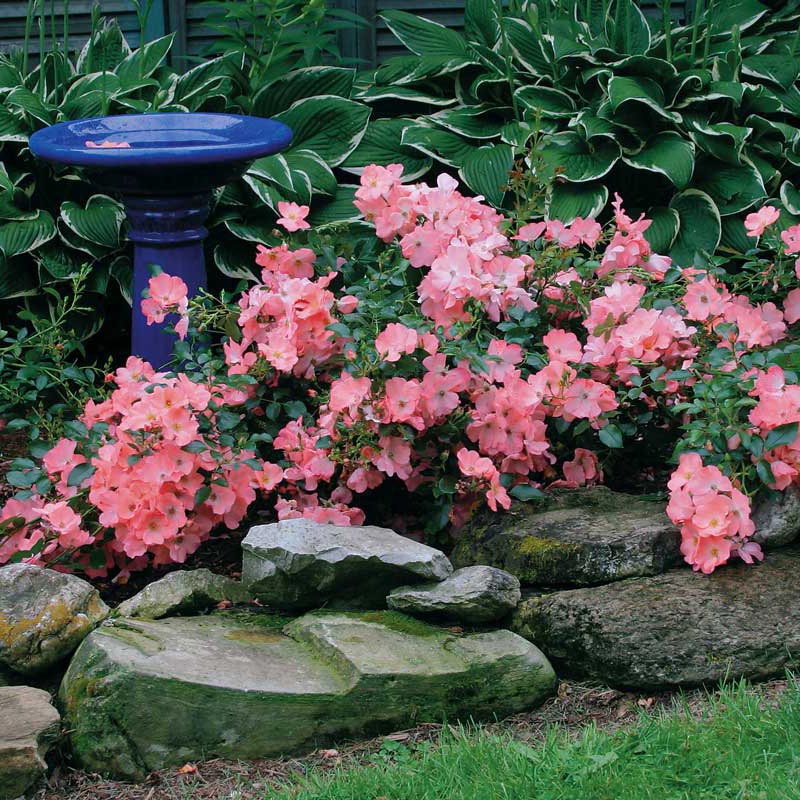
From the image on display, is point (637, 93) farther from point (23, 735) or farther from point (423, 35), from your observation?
point (23, 735)

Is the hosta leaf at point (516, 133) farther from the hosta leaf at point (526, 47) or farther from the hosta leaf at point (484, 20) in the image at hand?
the hosta leaf at point (484, 20)

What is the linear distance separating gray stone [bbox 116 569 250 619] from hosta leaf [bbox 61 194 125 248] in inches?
68.5

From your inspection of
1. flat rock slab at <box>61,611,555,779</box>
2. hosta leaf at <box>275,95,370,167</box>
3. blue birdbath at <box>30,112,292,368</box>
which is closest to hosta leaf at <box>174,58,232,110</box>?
hosta leaf at <box>275,95,370,167</box>

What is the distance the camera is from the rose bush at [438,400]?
267 cm

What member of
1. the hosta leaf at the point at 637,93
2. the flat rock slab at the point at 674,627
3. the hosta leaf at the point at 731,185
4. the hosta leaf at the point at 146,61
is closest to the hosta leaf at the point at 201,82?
the hosta leaf at the point at 146,61

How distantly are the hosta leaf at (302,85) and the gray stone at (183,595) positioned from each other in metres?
2.40

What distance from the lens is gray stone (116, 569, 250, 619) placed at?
2.59 meters

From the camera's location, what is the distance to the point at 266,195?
412cm

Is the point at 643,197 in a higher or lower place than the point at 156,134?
lower

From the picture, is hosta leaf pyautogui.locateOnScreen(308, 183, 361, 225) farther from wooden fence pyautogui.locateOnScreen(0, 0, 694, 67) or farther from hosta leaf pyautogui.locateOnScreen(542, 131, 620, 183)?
wooden fence pyautogui.locateOnScreen(0, 0, 694, 67)

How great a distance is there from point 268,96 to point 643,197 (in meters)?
1.53

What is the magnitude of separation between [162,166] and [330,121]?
1.39 metres

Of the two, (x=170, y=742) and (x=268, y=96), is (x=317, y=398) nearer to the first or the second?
(x=170, y=742)

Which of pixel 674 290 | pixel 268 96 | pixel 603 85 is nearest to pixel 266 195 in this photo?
pixel 268 96
